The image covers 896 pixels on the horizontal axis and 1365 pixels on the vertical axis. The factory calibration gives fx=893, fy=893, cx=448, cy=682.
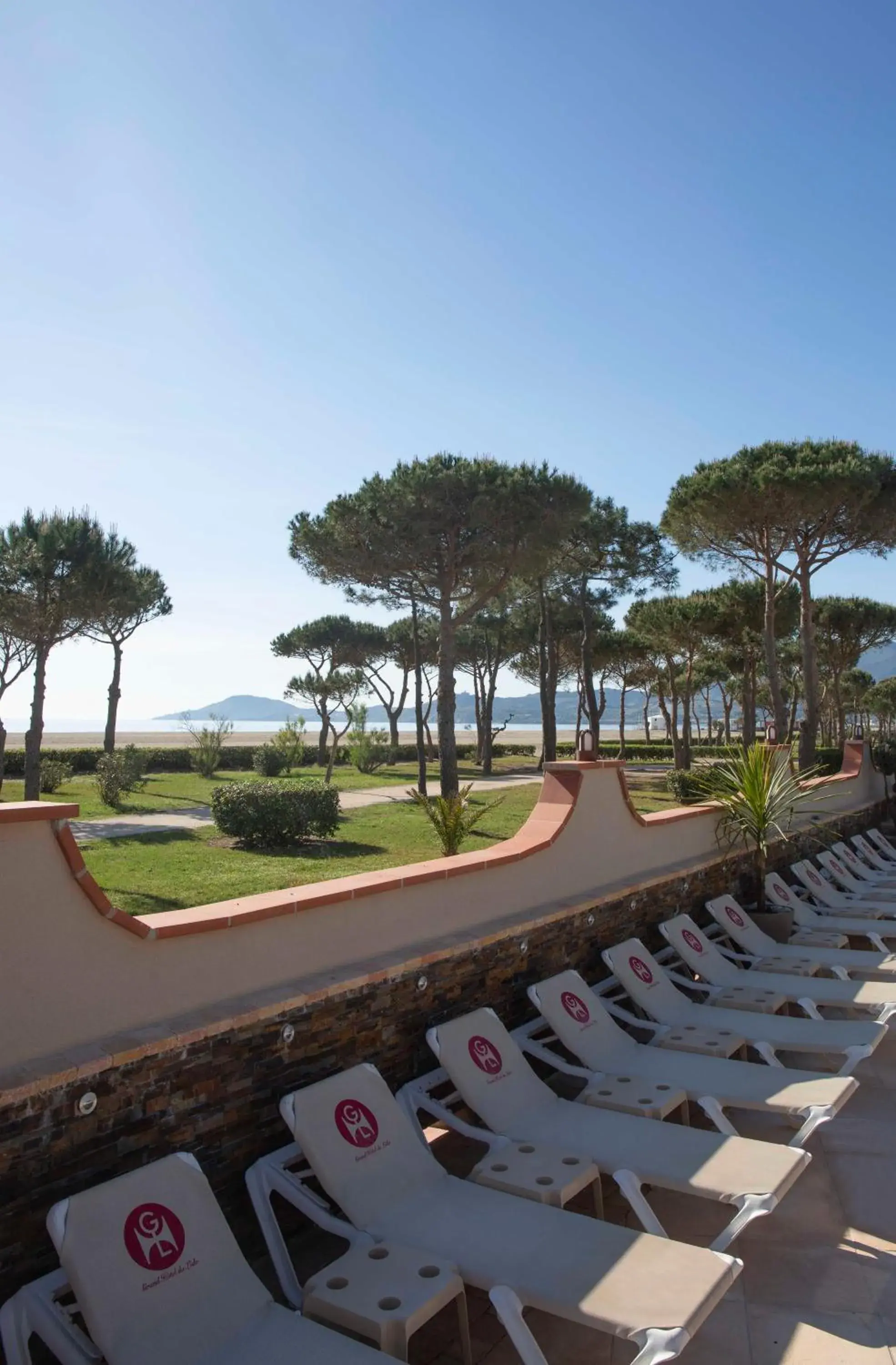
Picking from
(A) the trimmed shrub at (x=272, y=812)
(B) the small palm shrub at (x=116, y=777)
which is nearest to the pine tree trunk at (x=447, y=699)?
(A) the trimmed shrub at (x=272, y=812)

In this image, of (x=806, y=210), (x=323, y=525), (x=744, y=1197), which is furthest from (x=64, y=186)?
(x=323, y=525)

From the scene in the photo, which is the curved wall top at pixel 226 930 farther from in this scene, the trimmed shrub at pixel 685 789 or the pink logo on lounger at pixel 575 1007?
the trimmed shrub at pixel 685 789

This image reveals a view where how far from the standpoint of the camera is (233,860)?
9633 mm

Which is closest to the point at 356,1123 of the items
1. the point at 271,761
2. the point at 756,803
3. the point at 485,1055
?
the point at 485,1055

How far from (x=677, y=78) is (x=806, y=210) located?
219cm

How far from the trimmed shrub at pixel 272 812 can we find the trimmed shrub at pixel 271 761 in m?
5.81

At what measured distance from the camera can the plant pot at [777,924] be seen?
7.26m

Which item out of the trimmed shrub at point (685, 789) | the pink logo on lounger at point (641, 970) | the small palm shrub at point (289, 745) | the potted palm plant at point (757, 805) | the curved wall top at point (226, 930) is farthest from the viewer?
the small palm shrub at point (289, 745)

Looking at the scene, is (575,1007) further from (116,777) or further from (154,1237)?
(116,777)

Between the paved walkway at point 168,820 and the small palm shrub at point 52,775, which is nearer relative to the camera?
the paved walkway at point 168,820

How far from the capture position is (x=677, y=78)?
7965mm

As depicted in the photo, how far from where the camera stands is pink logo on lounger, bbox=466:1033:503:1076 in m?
3.99

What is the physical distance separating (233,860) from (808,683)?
12744mm

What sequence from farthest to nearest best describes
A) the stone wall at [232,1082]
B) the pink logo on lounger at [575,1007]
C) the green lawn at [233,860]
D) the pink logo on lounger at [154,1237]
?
the green lawn at [233,860], the pink logo on lounger at [575,1007], the stone wall at [232,1082], the pink logo on lounger at [154,1237]
